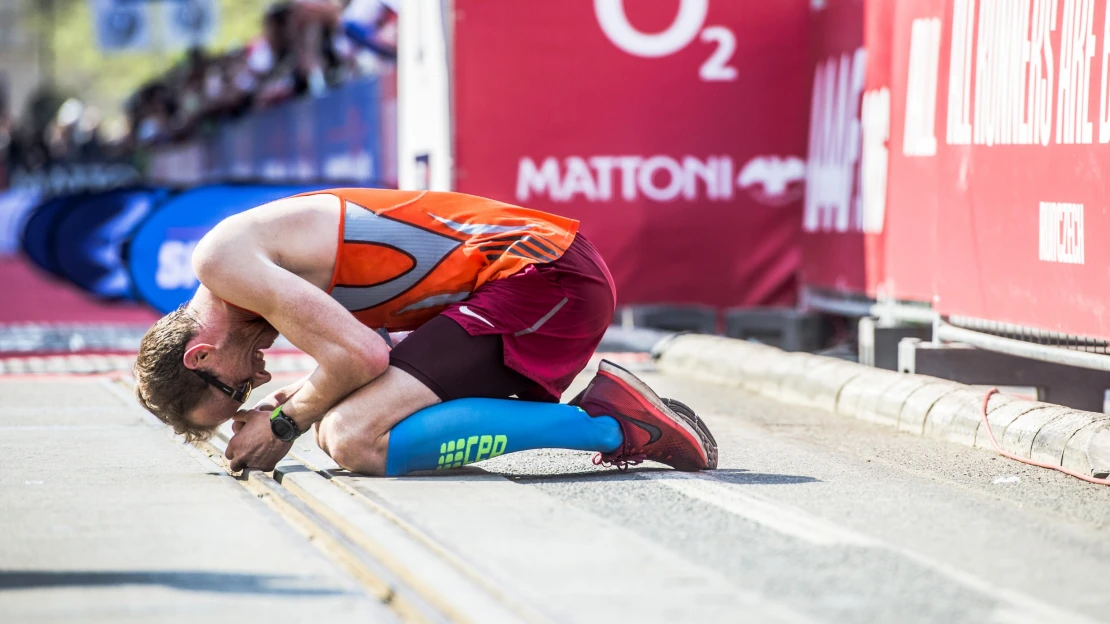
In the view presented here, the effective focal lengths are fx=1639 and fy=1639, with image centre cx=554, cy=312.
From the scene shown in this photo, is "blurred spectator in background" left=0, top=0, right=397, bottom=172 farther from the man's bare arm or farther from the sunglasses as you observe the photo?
the man's bare arm

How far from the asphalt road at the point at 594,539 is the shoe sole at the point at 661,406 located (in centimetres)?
12

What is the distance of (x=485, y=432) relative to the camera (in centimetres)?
538

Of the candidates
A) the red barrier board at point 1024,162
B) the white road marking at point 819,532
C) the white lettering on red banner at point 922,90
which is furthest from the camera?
the white lettering on red banner at point 922,90

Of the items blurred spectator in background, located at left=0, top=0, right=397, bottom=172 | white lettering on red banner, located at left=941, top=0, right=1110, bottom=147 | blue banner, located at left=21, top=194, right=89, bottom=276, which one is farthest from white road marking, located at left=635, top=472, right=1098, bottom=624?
blue banner, located at left=21, top=194, right=89, bottom=276

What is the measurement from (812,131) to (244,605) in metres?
8.09

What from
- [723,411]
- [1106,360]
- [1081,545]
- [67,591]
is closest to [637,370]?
[723,411]

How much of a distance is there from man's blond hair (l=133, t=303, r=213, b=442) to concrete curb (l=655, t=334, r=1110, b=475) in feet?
10.0

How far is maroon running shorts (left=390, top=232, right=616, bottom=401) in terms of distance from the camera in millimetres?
5410

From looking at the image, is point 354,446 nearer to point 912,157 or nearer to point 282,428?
point 282,428

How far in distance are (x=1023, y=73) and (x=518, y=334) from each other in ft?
9.39

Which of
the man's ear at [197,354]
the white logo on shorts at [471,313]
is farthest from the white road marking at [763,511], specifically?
the man's ear at [197,354]

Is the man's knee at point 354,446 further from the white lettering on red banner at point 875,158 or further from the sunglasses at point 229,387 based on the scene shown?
the white lettering on red banner at point 875,158

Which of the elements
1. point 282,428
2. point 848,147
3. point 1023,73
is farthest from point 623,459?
point 848,147

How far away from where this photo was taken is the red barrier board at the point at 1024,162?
6.36 m
